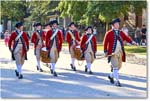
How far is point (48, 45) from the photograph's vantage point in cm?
1523

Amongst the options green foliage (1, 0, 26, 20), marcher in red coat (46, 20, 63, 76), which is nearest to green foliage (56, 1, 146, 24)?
marcher in red coat (46, 20, 63, 76)

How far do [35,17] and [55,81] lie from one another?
42.2m

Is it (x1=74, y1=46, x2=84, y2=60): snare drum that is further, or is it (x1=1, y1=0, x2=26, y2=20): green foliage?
(x1=1, y1=0, x2=26, y2=20): green foliage

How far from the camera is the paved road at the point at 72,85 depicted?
1099 centimetres

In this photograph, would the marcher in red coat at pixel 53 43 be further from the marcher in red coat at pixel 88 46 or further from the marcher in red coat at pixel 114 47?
the marcher in red coat at pixel 114 47

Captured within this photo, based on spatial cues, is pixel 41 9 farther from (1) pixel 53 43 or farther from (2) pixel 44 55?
(1) pixel 53 43

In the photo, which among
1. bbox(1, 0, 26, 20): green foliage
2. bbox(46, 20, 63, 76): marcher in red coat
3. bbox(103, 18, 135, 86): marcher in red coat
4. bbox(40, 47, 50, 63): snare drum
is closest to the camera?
bbox(103, 18, 135, 86): marcher in red coat

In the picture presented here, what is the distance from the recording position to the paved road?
433 inches

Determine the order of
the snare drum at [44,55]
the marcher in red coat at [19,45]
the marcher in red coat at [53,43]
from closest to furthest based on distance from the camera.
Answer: the marcher in red coat at [19,45] < the marcher in red coat at [53,43] < the snare drum at [44,55]

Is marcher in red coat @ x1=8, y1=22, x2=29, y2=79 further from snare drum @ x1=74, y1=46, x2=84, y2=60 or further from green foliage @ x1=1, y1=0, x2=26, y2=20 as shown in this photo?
green foliage @ x1=1, y1=0, x2=26, y2=20

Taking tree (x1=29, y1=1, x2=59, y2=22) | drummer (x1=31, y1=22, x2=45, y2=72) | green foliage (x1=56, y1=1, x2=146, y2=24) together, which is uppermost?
tree (x1=29, y1=1, x2=59, y2=22)

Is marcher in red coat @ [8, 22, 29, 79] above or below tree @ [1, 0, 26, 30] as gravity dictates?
below

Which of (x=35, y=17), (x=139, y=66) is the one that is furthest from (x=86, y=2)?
(x=35, y=17)

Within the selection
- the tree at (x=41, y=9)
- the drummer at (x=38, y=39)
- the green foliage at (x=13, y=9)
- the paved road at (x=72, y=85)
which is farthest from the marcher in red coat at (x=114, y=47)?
the green foliage at (x=13, y=9)
